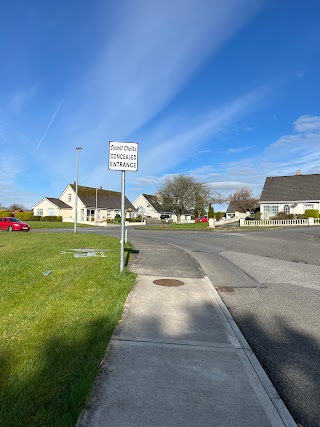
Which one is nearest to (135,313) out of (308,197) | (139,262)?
(139,262)

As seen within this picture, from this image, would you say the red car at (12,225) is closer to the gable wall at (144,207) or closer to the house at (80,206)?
the house at (80,206)

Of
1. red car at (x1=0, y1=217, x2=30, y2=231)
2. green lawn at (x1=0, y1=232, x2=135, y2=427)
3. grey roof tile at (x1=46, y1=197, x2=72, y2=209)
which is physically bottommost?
green lawn at (x1=0, y1=232, x2=135, y2=427)

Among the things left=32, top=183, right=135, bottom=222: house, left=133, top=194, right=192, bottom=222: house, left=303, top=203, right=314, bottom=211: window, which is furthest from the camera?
left=133, top=194, right=192, bottom=222: house

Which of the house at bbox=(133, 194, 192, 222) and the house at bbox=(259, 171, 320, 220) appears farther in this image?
the house at bbox=(133, 194, 192, 222)

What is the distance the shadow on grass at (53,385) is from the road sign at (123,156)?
517cm

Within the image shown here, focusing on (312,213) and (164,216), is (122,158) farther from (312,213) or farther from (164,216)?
(164,216)

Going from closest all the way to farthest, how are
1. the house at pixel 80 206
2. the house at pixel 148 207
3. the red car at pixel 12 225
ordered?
the red car at pixel 12 225 → the house at pixel 80 206 → the house at pixel 148 207

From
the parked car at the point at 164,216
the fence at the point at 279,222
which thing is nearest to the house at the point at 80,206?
the parked car at the point at 164,216

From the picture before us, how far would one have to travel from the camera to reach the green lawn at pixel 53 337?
280 centimetres

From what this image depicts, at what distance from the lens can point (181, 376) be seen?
347cm

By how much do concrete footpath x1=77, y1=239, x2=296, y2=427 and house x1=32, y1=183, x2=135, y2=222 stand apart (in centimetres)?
6091

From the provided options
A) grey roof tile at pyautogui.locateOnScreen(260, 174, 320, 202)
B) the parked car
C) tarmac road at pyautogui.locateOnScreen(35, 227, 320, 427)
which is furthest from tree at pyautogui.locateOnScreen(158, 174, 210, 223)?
tarmac road at pyautogui.locateOnScreen(35, 227, 320, 427)

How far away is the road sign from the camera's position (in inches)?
336

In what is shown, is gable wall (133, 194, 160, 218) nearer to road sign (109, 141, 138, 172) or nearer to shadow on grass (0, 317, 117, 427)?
road sign (109, 141, 138, 172)
